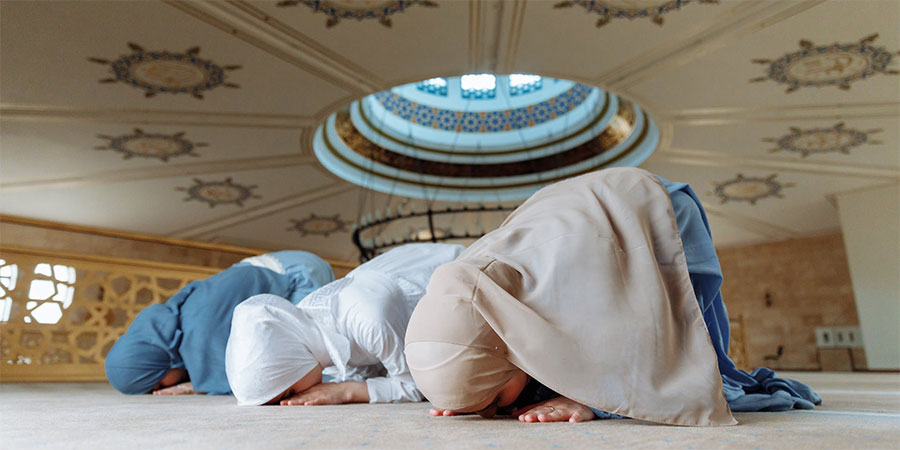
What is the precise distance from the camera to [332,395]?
6.27 ft

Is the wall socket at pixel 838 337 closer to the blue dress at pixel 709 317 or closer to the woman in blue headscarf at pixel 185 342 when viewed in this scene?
the blue dress at pixel 709 317

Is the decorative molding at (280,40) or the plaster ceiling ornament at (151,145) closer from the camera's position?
the decorative molding at (280,40)

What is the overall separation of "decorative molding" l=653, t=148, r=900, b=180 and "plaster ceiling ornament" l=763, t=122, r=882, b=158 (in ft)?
0.99

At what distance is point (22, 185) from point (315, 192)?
337 cm

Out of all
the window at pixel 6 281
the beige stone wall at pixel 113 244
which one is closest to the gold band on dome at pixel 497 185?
the beige stone wall at pixel 113 244

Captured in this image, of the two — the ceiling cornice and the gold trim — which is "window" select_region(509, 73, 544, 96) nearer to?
the ceiling cornice

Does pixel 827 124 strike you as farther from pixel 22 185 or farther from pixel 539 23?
pixel 22 185

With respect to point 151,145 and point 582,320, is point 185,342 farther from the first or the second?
point 151,145

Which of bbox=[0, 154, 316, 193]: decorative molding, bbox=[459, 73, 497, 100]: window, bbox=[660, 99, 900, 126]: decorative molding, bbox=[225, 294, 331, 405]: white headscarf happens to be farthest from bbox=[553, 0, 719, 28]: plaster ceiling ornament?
bbox=[459, 73, 497, 100]: window

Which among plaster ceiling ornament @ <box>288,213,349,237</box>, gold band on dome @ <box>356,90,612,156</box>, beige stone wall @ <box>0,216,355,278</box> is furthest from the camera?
plaster ceiling ornament @ <box>288,213,349,237</box>

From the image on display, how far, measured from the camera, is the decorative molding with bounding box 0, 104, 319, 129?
5.03m

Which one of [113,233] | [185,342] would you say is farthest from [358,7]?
[113,233]

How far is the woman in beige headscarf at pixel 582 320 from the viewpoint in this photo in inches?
45.1

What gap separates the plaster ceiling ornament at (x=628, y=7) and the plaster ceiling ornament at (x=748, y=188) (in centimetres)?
375
